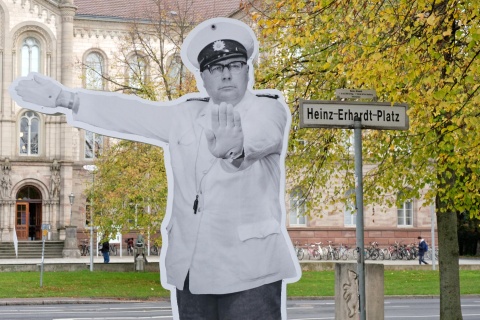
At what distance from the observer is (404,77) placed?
13.5m

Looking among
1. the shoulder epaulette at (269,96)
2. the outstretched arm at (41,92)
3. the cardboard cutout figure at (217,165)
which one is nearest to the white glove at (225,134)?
the cardboard cutout figure at (217,165)

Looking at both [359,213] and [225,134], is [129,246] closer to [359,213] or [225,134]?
[359,213]

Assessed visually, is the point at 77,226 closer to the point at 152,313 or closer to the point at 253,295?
the point at 152,313

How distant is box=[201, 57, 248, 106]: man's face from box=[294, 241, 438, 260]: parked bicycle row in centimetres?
4631

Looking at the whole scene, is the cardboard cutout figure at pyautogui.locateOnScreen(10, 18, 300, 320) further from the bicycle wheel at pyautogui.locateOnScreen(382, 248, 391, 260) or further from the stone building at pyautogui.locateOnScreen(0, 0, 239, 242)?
the stone building at pyautogui.locateOnScreen(0, 0, 239, 242)

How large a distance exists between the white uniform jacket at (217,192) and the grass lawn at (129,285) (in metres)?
21.8

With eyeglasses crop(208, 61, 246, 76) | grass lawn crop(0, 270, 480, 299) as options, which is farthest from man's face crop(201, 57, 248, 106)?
grass lawn crop(0, 270, 480, 299)

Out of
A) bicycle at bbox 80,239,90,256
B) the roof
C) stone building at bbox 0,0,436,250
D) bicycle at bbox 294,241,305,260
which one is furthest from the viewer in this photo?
the roof

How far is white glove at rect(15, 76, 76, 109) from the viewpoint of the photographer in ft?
24.3

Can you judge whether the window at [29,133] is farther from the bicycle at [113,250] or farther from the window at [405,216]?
the window at [405,216]

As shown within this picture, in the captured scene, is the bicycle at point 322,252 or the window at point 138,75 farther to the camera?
the bicycle at point 322,252

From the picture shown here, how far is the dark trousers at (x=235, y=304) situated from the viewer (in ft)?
23.5

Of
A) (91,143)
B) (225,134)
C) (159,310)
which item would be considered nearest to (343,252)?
(91,143)

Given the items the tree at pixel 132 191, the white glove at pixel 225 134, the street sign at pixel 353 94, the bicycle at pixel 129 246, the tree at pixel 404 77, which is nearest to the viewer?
the white glove at pixel 225 134
